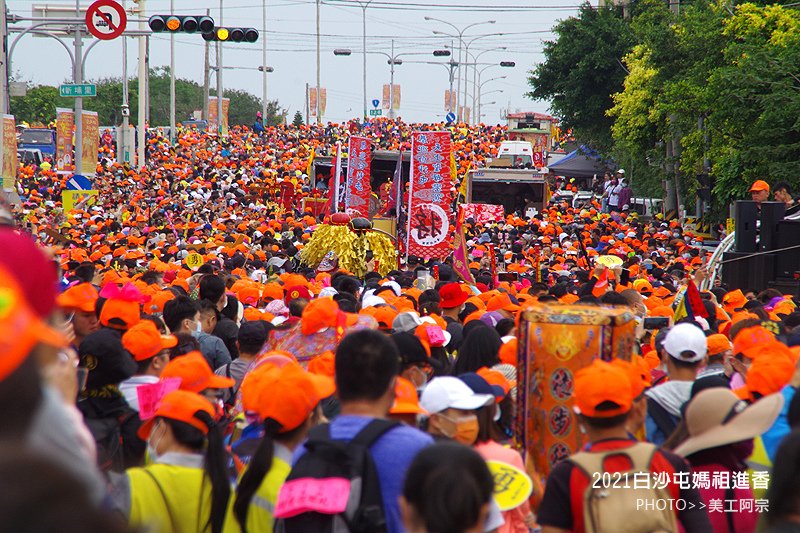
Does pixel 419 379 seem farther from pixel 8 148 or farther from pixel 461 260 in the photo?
pixel 8 148

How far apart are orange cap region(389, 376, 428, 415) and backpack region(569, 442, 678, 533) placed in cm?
85

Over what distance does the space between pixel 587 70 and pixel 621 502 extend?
145 feet

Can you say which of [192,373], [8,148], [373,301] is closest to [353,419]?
[192,373]

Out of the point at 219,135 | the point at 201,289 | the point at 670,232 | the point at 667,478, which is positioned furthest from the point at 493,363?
the point at 219,135

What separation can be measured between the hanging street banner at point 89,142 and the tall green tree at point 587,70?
67.2 ft

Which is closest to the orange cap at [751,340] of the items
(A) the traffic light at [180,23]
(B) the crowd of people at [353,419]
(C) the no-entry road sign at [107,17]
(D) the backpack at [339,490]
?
(B) the crowd of people at [353,419]

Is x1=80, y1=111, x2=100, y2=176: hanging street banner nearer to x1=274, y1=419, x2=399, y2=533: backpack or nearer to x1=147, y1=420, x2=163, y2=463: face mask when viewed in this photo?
x1=147, y1=420, x2=163, y2=463: face mask

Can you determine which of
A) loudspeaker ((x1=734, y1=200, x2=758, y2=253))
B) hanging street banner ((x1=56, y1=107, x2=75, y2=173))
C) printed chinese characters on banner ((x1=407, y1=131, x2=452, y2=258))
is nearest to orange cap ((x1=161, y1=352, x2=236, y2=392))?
loudspeaker ((x1=734, y1=200, x2=758, y2=253))

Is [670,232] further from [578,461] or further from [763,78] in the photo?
[578,461]

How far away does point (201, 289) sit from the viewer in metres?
9.26

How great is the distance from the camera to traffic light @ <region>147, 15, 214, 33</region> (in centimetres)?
2056

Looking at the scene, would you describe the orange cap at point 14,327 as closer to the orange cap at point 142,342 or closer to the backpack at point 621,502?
the backpack at point 621,502

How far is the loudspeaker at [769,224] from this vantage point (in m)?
15.8

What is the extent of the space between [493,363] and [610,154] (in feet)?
132
